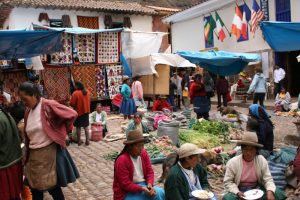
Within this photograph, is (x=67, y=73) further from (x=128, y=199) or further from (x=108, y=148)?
(x=128, y=199)

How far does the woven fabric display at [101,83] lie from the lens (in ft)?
49.8

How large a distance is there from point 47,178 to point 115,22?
2185 cm

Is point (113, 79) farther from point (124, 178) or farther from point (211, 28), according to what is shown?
point (124, 178)

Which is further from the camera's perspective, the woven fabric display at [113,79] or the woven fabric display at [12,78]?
the woven fabric display at [113,79]

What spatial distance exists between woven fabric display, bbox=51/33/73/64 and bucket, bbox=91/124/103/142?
4812 mm

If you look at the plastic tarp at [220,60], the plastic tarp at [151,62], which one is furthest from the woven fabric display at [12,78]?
the plastic tarp at [220,60]

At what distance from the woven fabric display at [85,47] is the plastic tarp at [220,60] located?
455 cm

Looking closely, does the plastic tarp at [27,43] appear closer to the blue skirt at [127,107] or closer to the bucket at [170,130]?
the bucket at [170,130]

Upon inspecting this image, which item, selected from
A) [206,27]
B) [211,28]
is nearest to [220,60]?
[211,28]

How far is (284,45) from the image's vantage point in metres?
7.15

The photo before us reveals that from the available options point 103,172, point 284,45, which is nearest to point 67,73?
point 103,172

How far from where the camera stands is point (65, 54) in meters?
14.1

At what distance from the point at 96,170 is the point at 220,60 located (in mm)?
6314

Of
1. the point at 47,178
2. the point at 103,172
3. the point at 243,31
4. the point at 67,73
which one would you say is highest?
the point at 243,31
